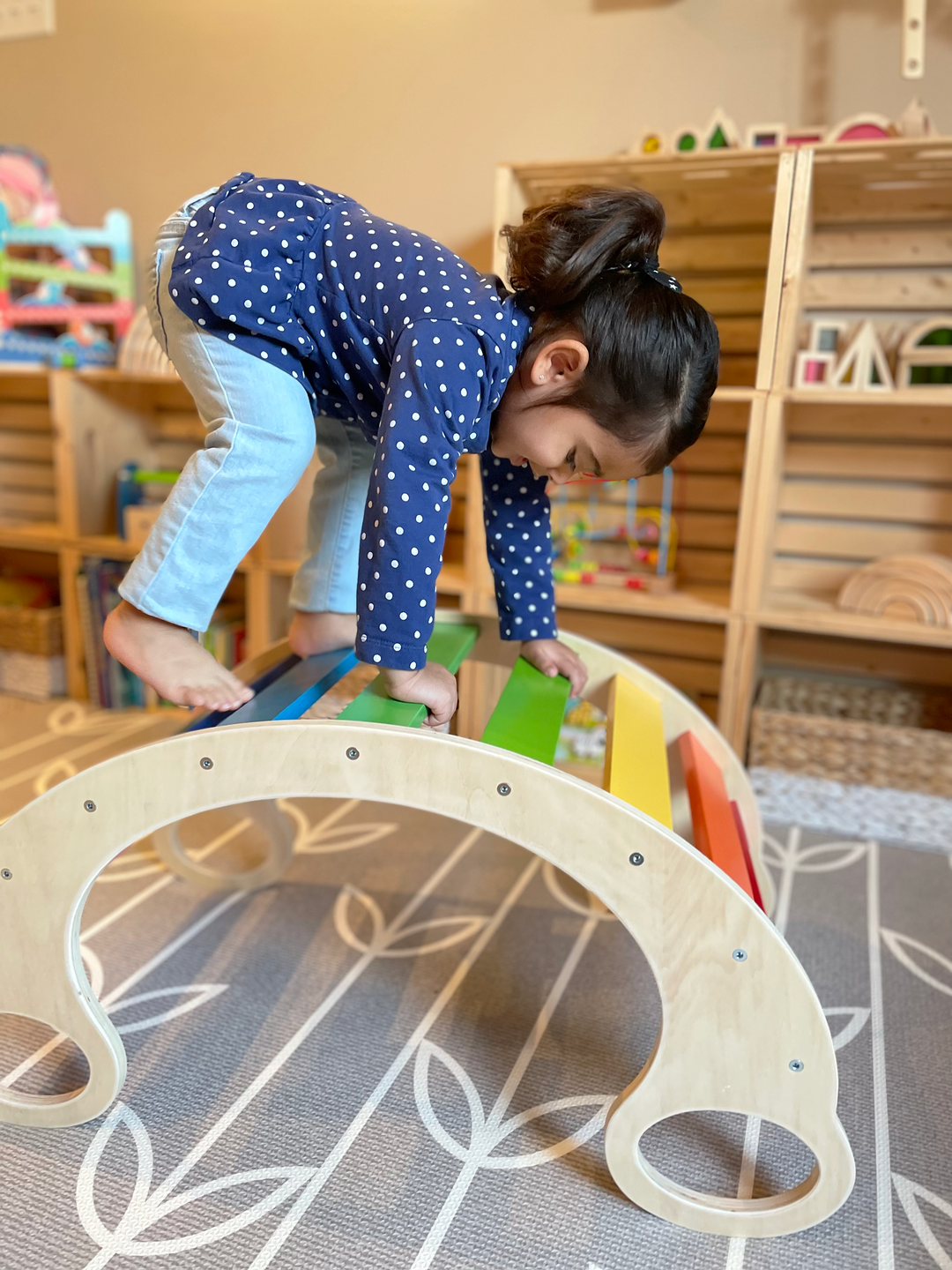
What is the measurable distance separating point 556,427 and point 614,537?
3.62 ft

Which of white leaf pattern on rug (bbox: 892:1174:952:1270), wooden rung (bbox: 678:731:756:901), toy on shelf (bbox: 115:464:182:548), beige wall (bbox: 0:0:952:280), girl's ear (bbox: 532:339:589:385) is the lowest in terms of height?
white leaf pattern on rug (bbox: 892:1174:952:1270)

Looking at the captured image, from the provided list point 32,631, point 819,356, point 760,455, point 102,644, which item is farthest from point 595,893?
point 32,631

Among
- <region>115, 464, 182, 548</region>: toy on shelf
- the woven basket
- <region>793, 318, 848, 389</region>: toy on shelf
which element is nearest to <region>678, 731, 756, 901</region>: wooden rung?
<region>793, 318, 848, 389</region>: toy on shelf

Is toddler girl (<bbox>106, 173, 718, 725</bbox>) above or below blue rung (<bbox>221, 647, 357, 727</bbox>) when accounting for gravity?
above

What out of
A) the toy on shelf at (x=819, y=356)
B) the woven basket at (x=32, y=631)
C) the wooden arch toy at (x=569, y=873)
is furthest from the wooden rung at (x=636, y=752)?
the woven basket at (x=32, y=631)

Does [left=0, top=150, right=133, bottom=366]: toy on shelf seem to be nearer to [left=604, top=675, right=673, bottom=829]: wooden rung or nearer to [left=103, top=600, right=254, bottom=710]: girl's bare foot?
[left=103, top=600, right=254, bottom=710]: girl's bare foot

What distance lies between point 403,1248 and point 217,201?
104cm

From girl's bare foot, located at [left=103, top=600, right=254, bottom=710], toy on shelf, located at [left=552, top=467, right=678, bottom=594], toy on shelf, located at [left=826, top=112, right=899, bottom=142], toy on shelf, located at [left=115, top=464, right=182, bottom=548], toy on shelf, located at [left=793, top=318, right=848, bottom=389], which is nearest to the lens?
girl's bare foot, located at [left=103, top=600, right=254, bottom=710]

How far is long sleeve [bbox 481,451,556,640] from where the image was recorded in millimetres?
1199

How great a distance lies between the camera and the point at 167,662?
0.96m

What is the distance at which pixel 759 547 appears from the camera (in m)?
1.64

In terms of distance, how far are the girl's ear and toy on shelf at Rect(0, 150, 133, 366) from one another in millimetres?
1544

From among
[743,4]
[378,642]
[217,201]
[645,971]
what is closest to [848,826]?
[645,971]

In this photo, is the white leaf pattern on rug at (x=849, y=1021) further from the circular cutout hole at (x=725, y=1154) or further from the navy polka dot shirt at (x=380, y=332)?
the navy polka dot shirt at (x=380, y=332)
